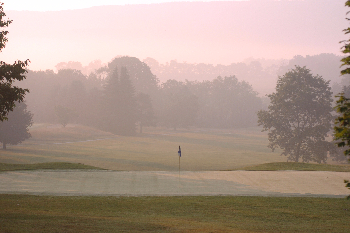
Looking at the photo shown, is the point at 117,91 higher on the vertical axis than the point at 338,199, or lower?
higher

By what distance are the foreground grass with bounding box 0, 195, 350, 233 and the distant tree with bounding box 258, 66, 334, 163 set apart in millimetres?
34563

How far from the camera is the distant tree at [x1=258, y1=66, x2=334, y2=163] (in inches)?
1857

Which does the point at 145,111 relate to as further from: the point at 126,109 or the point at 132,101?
the point at 126,109

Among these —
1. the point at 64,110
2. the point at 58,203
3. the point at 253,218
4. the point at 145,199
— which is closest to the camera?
the point at 253,218

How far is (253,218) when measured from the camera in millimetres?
11453

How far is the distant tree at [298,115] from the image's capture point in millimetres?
47156

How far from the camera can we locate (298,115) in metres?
50.1

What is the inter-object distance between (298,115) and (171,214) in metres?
41.5

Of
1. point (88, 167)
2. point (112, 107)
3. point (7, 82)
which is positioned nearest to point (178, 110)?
point (112, 107)

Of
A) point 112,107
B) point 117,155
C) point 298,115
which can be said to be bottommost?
point 117,155

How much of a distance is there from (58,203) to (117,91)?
8421 centimetres

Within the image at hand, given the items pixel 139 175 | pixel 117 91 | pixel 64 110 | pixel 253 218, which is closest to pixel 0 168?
pixel 139 175

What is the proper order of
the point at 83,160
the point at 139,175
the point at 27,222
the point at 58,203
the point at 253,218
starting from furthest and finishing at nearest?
the point at 83,160, the point at 139,175, the point at 58,203, the point at 253,218, the point at 27,222

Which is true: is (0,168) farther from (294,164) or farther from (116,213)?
(294,164)
